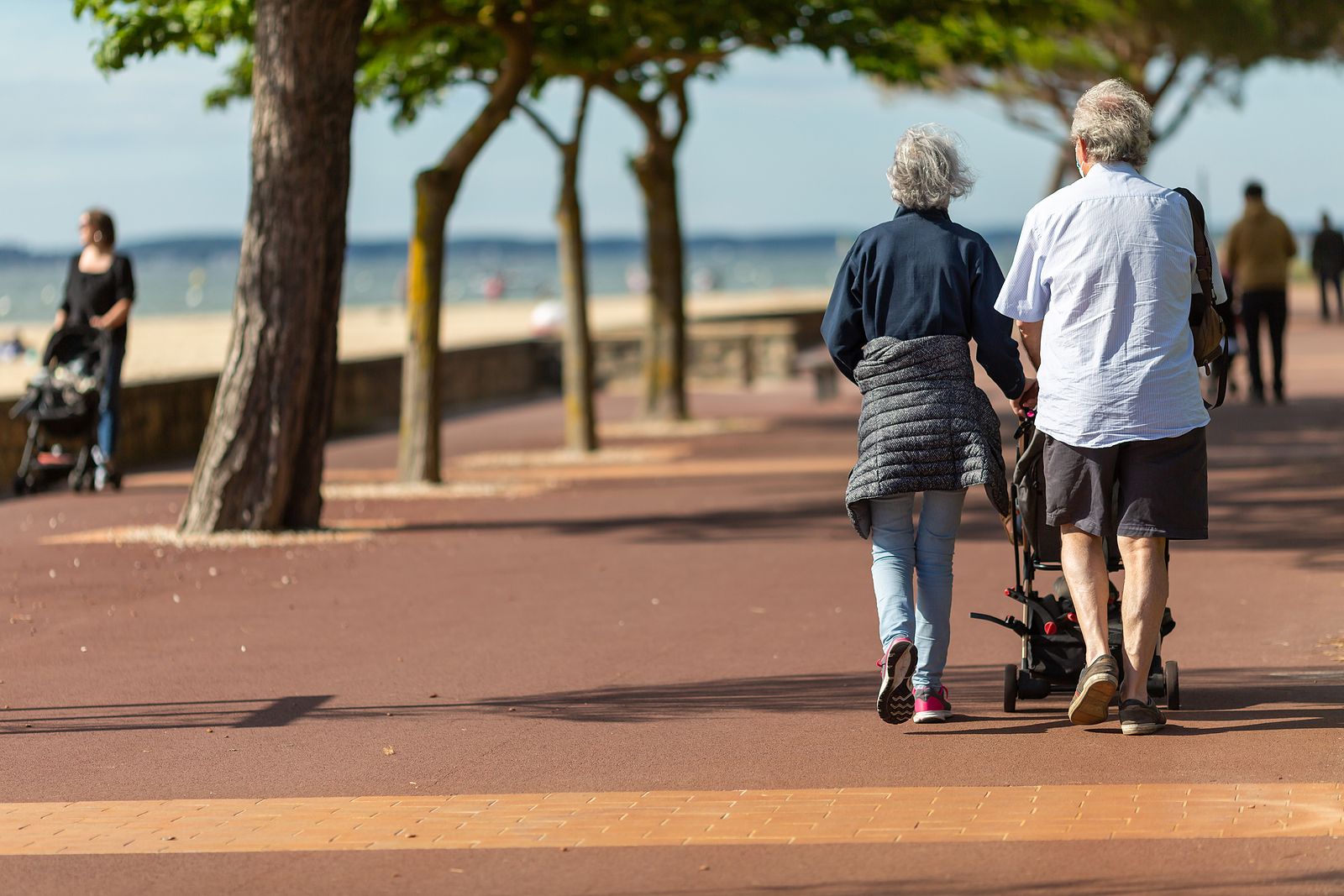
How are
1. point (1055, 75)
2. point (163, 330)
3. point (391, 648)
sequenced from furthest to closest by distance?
point (163, 330), point (1055, 75), point (391, 648)

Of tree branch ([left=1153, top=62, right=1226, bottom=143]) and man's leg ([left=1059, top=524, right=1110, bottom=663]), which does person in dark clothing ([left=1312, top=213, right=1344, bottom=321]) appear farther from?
man's leg ([left=1059, top=524, right=1110, bottom=663])

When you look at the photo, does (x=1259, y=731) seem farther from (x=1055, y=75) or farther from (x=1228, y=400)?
(x=1055, y=75)

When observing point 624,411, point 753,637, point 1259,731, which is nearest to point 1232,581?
point 753,637

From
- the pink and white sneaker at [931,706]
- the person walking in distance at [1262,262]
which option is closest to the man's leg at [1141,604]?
the pink and white sneaker at [931,706]

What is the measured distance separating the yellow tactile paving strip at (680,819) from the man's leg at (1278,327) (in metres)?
15.1

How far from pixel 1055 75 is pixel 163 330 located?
3337 cm

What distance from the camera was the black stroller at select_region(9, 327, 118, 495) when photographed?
1369 centimetres

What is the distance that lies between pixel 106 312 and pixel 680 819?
1000 cm

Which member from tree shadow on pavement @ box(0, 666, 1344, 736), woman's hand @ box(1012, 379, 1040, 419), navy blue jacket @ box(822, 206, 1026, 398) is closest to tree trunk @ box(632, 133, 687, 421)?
tree shadow on pavement @ box(0, 666, 1344, 736)

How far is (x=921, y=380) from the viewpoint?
20.6 feet

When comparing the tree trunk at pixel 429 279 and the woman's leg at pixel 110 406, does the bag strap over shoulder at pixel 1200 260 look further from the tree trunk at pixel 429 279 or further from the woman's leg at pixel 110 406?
the woman's leg at pixel 110 406

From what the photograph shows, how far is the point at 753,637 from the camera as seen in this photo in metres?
8.21

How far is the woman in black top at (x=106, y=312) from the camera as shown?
45.4 ft

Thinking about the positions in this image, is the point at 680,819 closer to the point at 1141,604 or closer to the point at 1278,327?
the point at 1141,604
